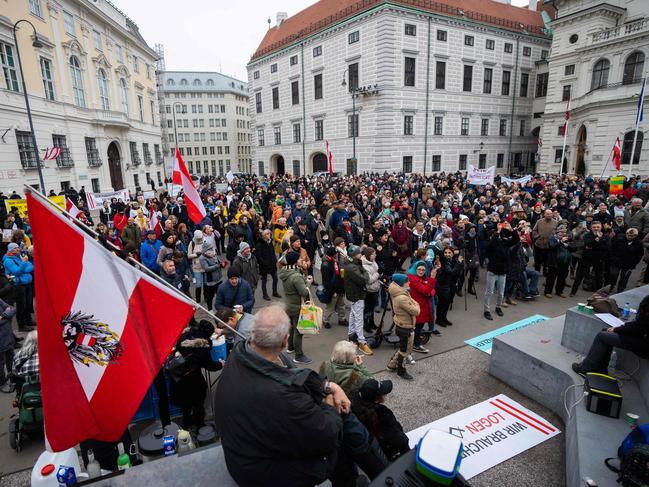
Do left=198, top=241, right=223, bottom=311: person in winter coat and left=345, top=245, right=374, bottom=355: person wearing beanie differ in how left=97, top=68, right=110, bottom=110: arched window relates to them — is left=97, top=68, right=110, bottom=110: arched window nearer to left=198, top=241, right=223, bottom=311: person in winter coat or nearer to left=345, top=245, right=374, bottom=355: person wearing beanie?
left=198, top=241, right=223, bottom=311: person in winter coat

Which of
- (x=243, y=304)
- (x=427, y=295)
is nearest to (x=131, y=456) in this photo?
(x=243, y=304)

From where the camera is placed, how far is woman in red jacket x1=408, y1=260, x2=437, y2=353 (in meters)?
6.63

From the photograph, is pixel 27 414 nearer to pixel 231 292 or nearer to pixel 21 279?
pixel 231 292

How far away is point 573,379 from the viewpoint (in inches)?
196

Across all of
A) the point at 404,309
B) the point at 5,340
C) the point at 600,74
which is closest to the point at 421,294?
the point at 404,309

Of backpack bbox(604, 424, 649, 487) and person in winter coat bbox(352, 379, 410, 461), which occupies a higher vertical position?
person in winter coat bbox(352, 379, 410, 461)

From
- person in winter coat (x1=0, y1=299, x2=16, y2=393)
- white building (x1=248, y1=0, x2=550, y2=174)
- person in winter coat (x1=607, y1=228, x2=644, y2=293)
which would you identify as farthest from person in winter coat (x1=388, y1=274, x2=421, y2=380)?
white building (x1=248, y1=0, x2=550, y2=174)

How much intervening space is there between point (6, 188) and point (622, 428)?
2651cm

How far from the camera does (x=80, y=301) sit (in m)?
2.78

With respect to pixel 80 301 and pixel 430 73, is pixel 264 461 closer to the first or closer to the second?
pixel 80 301

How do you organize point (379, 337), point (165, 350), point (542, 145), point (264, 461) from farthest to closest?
point (542, 145) → point (379, 337) → point (165, 350) → point (264, 461)

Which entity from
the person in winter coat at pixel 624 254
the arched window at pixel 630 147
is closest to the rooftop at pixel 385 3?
the arched window at pixel 630 147

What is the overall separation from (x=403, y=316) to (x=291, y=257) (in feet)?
7.08

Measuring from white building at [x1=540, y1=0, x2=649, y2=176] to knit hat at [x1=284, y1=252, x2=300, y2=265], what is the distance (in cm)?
2728
